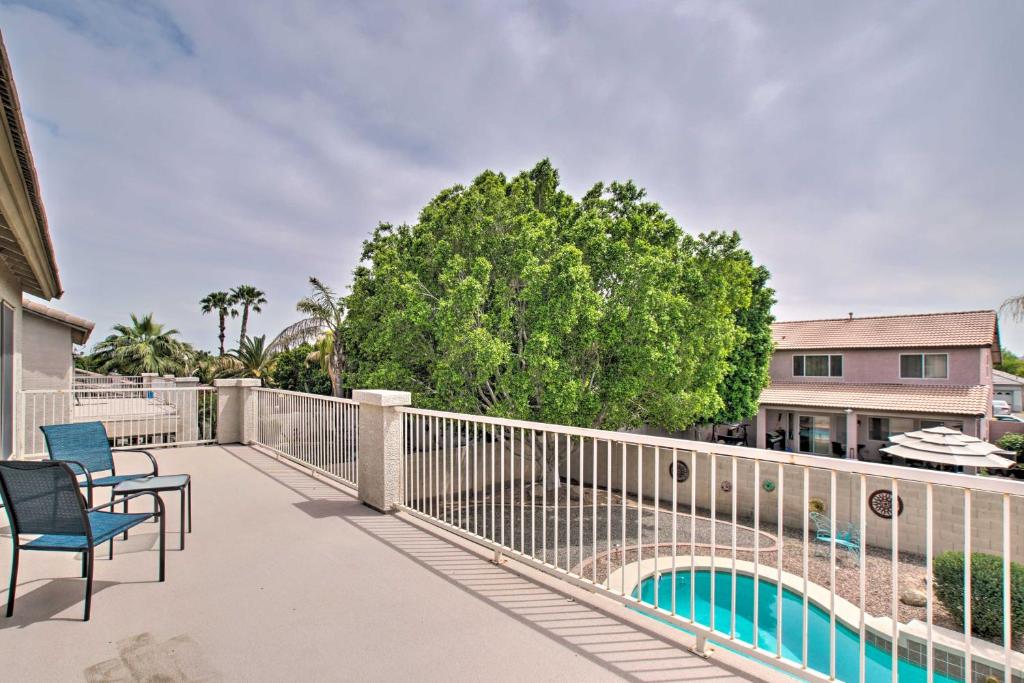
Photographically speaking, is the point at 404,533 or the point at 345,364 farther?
the point at 345,364

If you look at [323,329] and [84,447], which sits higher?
[323,329]

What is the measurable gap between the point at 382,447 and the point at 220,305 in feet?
132

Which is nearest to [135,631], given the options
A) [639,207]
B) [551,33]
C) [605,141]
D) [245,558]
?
[245,558]

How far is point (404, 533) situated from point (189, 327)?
3709 centimetres

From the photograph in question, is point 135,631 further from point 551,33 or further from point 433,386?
point 551,33

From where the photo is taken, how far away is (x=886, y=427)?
18812mm

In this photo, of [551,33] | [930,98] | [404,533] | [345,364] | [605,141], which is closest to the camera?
[404,533]

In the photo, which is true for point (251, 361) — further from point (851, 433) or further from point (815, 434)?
point (851, 433)

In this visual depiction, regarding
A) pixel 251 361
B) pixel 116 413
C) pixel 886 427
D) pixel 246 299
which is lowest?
pixel 886 427

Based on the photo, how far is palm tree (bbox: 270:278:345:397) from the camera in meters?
17.2

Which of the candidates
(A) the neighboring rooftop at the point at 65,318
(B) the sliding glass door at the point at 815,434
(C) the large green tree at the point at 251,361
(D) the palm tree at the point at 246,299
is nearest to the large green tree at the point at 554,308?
(A) the neighboring rooftop at the point at 65,318

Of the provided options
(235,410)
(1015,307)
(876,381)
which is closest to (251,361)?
(235,410)

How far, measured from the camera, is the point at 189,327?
111 ft

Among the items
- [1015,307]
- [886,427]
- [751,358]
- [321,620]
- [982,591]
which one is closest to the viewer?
[321,620]
